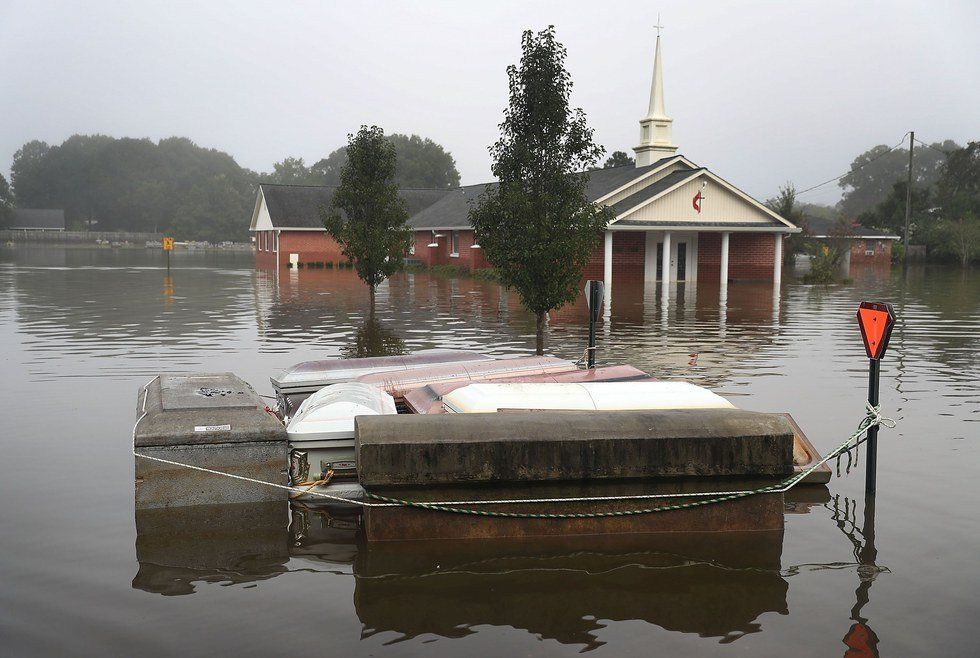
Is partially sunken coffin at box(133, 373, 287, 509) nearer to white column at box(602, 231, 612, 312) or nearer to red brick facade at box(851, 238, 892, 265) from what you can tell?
white column at box(602, 231, 612, 312)

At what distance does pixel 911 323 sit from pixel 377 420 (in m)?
18.9

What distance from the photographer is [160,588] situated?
566 cm

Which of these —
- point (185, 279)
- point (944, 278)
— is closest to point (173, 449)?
point (185, 279)

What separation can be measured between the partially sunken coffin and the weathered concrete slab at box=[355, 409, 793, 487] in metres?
0.87

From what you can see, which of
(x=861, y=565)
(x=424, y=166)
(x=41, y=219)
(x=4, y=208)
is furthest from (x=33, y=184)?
(x=861, y=565)

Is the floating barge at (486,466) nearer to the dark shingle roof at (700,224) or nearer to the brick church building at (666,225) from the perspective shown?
the brick church building at (666,225)

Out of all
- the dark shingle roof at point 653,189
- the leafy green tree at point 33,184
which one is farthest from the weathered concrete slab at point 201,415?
the leafy green tree at point 33,184

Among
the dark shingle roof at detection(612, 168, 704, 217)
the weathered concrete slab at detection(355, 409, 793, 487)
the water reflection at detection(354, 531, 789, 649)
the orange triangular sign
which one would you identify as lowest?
the water reflection at detection(354, 531, 789, 649)

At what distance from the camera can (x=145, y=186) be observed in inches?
5655

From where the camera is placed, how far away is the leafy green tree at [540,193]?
1363 cm

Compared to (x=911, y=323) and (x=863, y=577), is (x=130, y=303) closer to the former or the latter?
(x=911, y=323)

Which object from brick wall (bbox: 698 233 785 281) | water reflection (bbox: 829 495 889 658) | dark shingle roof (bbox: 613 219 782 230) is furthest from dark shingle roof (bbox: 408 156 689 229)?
water reflection (bbox: 829 495 889 658)

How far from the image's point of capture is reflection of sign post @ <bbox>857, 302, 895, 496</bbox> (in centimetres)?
743

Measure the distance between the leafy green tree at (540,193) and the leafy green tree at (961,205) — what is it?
52.6 metres
